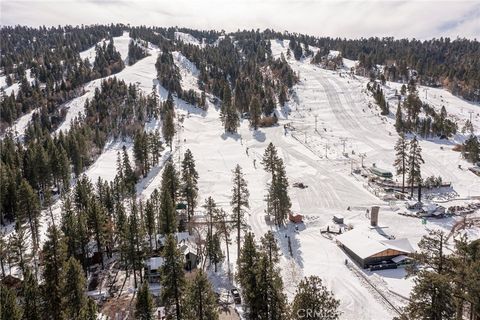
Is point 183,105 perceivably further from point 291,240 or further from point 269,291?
point 269,291

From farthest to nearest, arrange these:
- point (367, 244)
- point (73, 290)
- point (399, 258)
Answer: point (367, 244), point (399, 258), point (73, 290)

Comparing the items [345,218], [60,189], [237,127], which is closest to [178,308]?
[345,218]

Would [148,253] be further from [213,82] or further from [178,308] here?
[213,82]

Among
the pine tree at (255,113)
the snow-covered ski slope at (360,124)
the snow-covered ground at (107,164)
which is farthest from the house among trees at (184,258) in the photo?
the pine tree at (255,113)

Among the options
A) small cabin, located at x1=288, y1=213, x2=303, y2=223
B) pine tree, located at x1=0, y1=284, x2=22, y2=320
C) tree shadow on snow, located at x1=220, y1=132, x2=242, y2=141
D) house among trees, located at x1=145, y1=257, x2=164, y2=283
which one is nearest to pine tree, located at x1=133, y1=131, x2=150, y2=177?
tree shadow on snow, located at x1=220, y1=132, x2=242, y2=141

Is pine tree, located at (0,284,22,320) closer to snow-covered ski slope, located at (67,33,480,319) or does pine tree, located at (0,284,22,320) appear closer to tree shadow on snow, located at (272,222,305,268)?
snow-covered ski slope, located at (67,33,480,319)

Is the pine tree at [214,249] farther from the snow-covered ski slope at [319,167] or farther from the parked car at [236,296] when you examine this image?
the parked car at [236,296]

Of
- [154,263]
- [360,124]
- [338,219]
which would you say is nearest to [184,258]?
[154,263]
